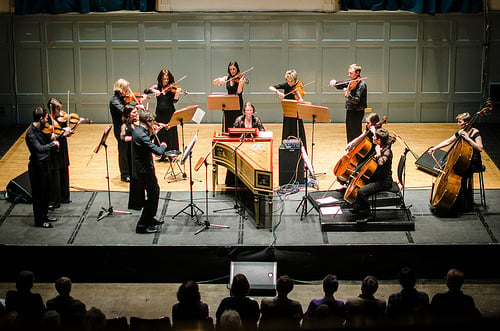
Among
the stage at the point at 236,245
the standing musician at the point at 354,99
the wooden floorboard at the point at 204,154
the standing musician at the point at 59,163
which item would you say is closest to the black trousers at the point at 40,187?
the stage at the point at 236,245

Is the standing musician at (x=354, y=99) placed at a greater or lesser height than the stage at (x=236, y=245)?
greater

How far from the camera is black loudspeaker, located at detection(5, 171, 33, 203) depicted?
8086mm

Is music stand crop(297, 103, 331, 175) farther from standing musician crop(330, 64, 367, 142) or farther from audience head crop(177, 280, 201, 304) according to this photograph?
audience head crop(177, 280, 201, 304)

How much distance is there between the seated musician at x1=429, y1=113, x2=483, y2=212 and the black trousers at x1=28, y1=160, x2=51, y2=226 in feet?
14.8

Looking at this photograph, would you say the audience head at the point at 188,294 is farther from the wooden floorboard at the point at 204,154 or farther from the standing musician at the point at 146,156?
the wooden floorboard at the point at 204,154

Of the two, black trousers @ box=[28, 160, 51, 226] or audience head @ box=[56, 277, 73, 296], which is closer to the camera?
audience head @ box=[56, 277, 73, 296]

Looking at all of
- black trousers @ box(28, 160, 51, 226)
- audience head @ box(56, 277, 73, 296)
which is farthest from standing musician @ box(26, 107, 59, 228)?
audience head @ box(56, 277, 73, 296)

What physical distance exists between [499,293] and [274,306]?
315 cm

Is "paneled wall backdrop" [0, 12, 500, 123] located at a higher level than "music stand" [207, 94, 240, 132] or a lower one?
higher

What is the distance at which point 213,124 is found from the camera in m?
12.6

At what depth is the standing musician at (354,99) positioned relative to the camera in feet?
30.1

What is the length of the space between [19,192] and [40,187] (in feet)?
3.96

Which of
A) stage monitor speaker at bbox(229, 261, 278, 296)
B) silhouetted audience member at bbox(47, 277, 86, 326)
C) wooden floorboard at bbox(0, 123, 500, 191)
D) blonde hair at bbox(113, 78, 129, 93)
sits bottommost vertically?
stage monitor speaker at bbox(229, 261, 278, 296)

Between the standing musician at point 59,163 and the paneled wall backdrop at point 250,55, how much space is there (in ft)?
15.6
